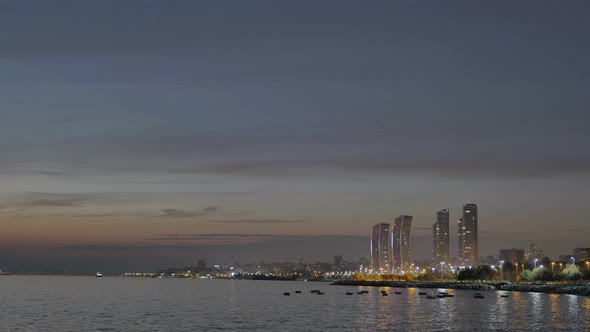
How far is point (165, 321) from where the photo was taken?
91625 millimetres

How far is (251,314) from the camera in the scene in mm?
105188

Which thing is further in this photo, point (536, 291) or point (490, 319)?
point (536, 291)

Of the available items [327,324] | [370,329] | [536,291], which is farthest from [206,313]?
[536,291]

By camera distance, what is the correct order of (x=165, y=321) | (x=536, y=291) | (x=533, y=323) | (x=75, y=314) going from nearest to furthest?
(x=533, y=323) → (x=165, y=321) → (x=75, y=314) → (x=536, y=291)

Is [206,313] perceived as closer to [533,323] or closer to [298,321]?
[298,321]

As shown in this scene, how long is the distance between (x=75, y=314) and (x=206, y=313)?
60.6 feet

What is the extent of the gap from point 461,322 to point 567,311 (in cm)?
2316

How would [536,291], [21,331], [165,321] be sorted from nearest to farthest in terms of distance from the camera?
[21,331], [165,321], [536,291]

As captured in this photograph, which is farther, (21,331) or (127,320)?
(127,320)

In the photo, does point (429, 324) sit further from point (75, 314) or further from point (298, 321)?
point (75, 314)

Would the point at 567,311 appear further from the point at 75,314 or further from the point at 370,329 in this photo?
the point at 75,314

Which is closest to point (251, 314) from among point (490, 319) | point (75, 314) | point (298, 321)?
point (298, 321)

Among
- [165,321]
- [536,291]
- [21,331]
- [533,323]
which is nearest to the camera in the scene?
[21,331]

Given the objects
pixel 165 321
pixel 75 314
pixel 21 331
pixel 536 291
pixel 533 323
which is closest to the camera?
pixel 21 331
